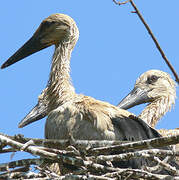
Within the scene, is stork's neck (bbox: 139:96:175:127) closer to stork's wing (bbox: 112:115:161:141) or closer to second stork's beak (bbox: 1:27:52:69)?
second stork's beak (bbox: 1:27:52:69)

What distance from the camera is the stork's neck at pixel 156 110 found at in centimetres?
902

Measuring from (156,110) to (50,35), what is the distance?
2.45m

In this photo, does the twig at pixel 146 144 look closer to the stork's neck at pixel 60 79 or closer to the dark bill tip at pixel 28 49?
the stork's neck at pixel 60 79

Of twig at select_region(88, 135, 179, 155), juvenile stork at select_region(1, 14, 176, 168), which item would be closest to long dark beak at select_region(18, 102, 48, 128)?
juvenile stork at select_region(1, 14, 176, 168)

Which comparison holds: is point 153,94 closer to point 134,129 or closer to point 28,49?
point 28,49

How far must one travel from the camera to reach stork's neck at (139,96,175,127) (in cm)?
902

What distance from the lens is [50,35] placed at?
7.59m

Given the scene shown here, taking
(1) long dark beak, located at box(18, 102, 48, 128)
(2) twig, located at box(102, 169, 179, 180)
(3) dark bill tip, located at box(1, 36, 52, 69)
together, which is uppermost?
(3) dark bill tip, located at box(1, 36, 52, 69)

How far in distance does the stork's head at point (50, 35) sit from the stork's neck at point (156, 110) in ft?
6.85

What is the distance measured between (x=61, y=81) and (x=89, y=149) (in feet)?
8.28

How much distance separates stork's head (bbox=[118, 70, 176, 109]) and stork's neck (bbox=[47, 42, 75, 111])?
2.21m

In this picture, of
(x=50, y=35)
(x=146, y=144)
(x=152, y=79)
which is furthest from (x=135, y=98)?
(x=146, y=144)

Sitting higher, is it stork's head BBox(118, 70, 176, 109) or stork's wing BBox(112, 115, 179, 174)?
stork's head BBox(118, 70, 176, 109)

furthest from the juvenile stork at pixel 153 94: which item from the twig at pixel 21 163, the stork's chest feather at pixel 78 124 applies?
the twig at pixel 21 163
